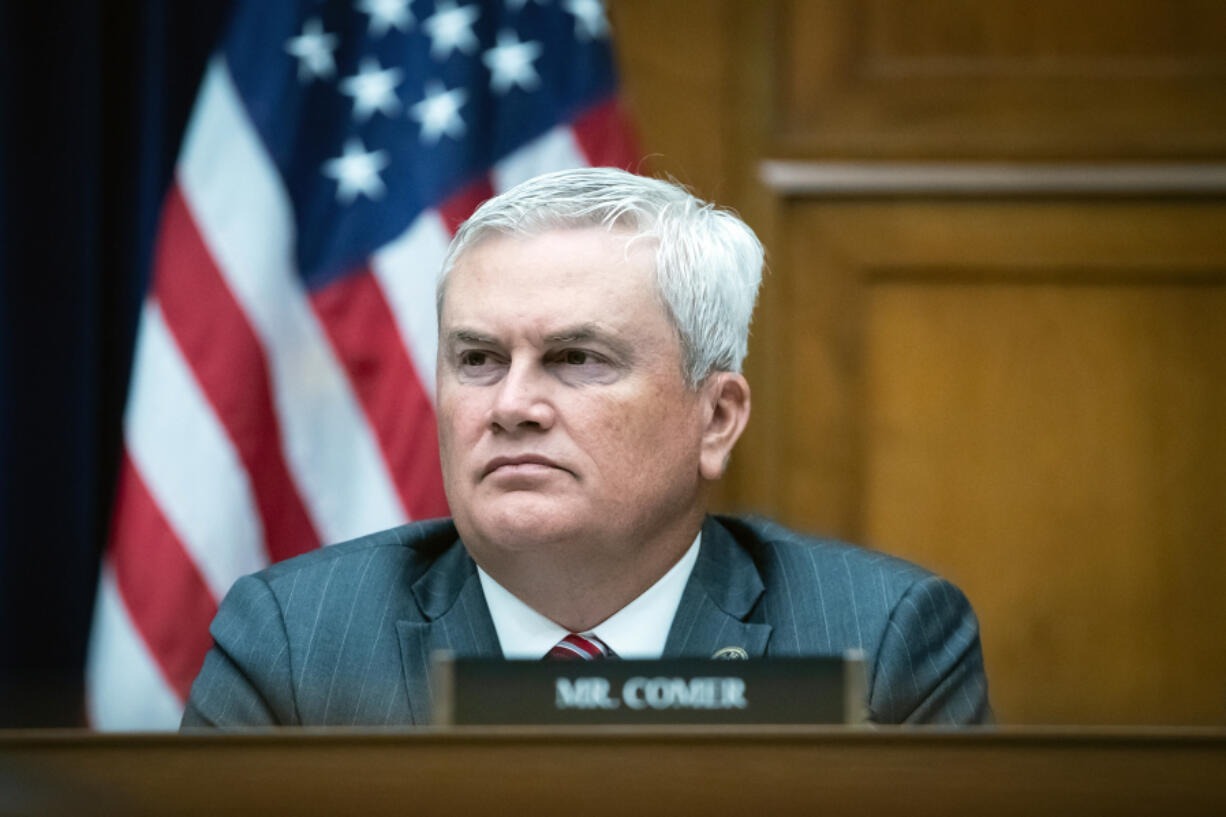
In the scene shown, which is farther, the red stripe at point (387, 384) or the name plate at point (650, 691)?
the red stripe at point (387, 384)

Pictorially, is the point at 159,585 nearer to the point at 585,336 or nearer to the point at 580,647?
the point at 580,647

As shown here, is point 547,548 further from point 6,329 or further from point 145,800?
point 6,329

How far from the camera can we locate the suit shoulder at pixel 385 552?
1.72m

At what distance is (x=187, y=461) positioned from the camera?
2.43 m

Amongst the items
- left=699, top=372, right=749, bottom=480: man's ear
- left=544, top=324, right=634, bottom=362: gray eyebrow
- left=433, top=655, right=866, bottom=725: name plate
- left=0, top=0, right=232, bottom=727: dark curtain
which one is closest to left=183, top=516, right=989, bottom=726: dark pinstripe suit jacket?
left=699, top=372, right=749, bottom=480: man's ear

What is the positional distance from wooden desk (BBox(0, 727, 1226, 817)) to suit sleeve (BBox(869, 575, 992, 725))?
33.5 inches

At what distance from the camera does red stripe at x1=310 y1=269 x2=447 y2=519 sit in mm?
2480

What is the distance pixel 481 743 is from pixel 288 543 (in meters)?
1.88

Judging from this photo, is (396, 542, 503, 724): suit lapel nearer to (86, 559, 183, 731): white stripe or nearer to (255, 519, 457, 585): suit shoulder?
(255, 519, 457, 585): suit shoulder

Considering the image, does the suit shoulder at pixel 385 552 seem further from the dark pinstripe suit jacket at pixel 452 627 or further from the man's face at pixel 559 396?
the man's face at pixel 559 396

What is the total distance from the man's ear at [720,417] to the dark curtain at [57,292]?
1.42 meters

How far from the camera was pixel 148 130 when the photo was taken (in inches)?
101

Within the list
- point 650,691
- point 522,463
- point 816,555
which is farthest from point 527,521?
point 650,691

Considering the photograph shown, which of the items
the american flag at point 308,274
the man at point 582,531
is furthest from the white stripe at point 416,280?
the man at point 582,531
